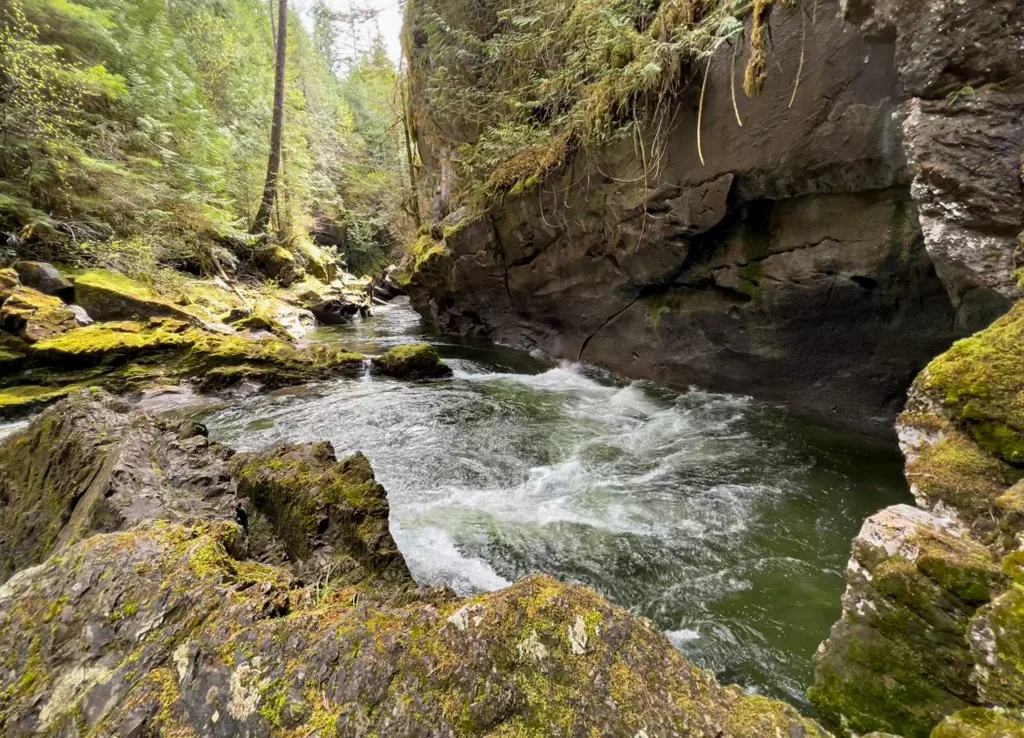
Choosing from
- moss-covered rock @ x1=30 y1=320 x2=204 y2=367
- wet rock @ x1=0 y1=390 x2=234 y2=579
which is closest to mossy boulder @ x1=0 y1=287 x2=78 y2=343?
moss-covered rock @ x1=30 y1=320 x2=204 y2=367

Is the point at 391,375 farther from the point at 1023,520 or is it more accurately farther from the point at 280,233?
the point at 280,233

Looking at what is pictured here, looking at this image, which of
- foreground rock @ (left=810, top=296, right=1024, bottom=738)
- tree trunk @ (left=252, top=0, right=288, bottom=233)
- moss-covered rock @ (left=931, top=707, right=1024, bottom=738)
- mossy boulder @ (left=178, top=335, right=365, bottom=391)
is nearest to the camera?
moss-covered rock @ (left=931, top=707, right=1024, bottom=738)

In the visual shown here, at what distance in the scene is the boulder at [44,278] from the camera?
30.4 feet

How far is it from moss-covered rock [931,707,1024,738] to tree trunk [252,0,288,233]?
20860mm

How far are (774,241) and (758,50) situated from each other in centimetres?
248

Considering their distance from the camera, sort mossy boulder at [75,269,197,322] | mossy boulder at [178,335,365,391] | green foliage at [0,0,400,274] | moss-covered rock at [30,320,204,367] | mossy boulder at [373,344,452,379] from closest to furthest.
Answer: moss-covered rock at [30,320,204,367] → mossy boulder at [178,335,365,391] → mossy boulder at [75,269,197,322] → mossy boulder at [373,344,452,379] → green foliage at [0,0,400,274]

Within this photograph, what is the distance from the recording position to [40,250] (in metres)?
10.2

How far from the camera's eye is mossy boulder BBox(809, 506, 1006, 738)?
5.55 ft

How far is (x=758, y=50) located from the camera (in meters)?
5.20

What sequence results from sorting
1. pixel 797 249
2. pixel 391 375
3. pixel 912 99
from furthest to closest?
pixel 391 375 → pixel 797 249 → pixel 912 99

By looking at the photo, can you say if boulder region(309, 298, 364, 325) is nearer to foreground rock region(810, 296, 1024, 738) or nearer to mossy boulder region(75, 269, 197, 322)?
mossy boulder region(75, 269, 197, 322)

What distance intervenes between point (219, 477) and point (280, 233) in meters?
20.3

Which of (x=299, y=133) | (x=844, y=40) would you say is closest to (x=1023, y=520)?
(x=844, y=40)

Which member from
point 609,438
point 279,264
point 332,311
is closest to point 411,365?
point 609,438
